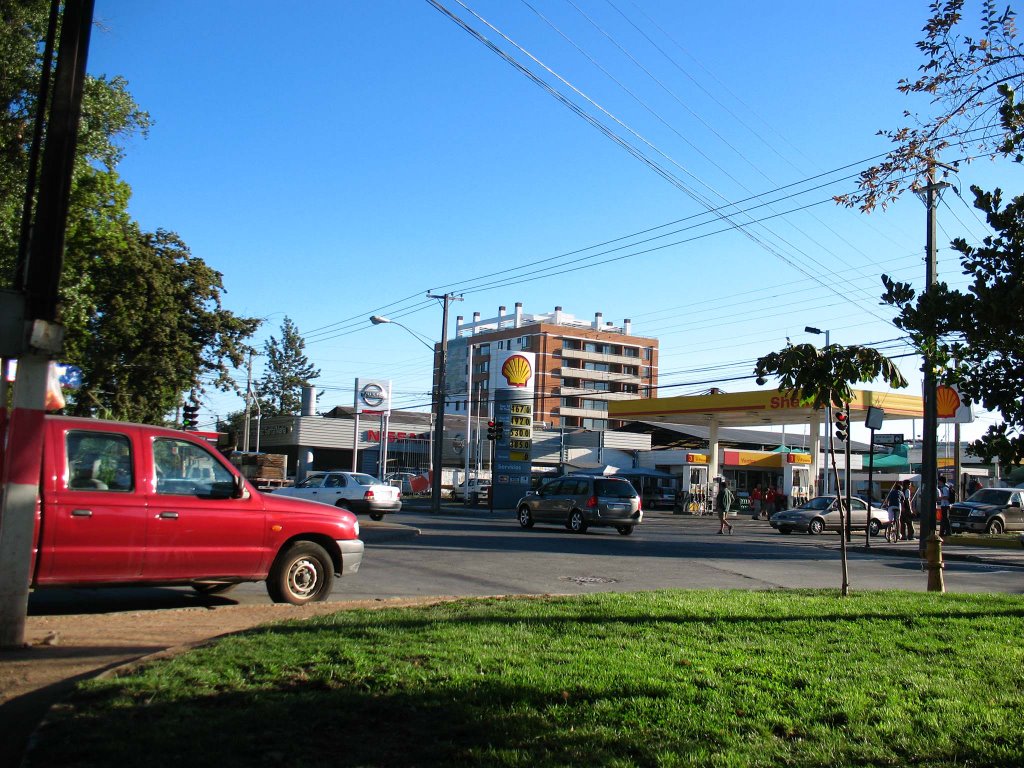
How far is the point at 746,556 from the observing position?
20078 millimetres

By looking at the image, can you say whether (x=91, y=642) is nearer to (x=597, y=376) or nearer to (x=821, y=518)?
(x=821, y=518)

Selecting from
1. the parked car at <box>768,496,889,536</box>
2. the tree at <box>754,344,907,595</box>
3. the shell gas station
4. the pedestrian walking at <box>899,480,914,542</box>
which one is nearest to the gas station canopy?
the shell gas station

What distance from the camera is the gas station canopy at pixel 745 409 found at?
4378cm

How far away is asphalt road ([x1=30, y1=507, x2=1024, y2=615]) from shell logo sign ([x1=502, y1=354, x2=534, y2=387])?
18144 millimetres

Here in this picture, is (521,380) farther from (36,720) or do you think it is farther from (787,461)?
(36,720)

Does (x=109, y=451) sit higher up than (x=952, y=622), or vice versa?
(x=109, y=451)

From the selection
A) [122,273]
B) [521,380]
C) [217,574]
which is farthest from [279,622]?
[521,380]

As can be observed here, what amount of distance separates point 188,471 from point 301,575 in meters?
1.81

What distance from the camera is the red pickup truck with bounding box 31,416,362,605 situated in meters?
7.79

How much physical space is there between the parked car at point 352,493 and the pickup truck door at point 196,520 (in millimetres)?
19093

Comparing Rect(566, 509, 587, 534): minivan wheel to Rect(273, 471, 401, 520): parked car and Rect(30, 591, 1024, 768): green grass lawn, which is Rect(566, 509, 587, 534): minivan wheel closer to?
Rect(273, 471, 401, 520): parked car

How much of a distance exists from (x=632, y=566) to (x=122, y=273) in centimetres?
1897

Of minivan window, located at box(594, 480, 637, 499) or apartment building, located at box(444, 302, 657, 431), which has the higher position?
apartment building, located at box(444, 302, 657, 431)

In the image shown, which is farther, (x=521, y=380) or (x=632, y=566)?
(x=521, y=380)
